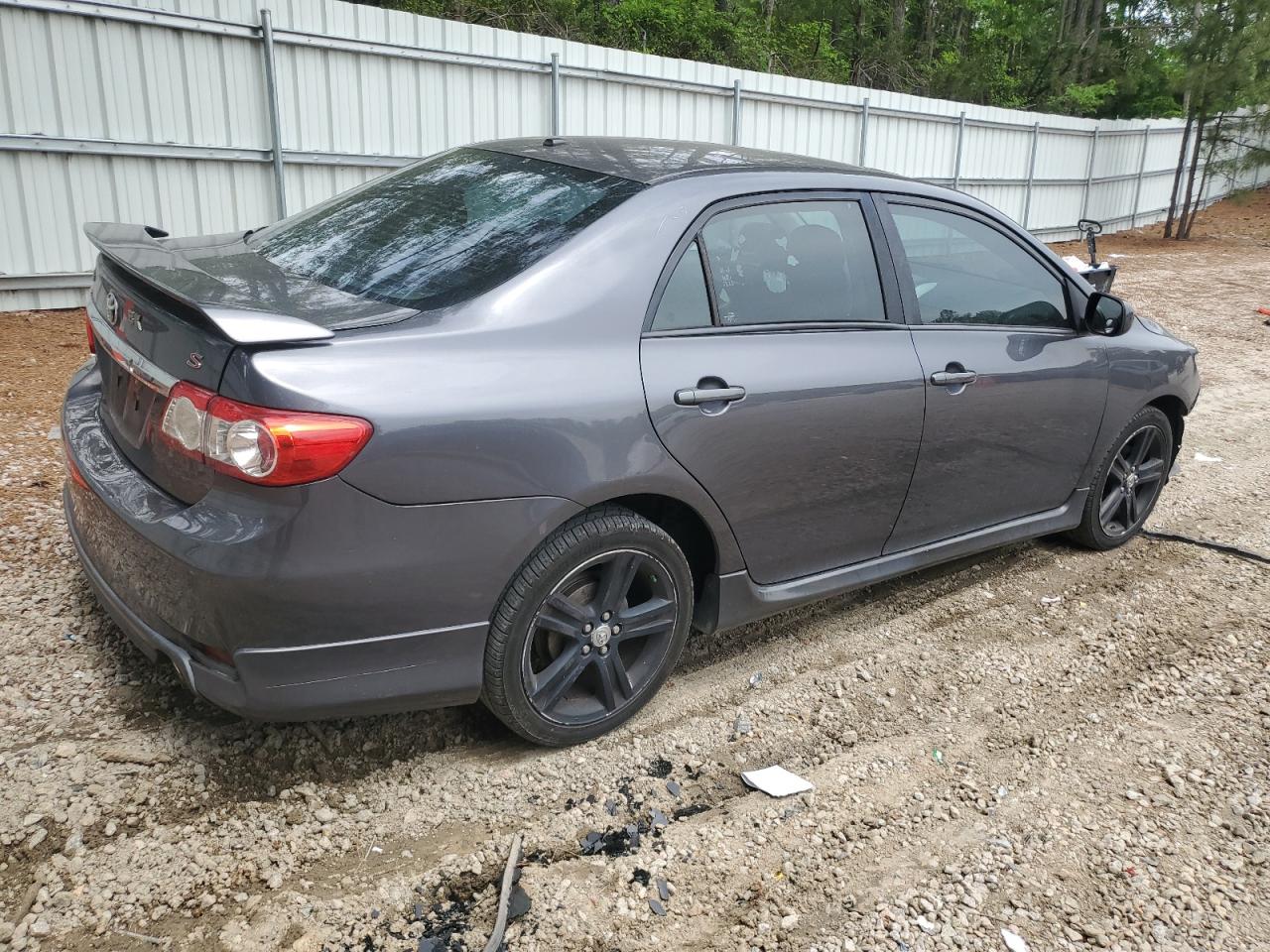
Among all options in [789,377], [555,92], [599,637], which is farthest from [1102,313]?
[555,92]

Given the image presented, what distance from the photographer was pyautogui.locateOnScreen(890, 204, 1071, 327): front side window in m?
3.76

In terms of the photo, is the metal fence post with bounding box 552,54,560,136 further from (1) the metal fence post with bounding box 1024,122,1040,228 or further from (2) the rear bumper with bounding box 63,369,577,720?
(1) the metal fence post with bounding box 1024,122,1040,228

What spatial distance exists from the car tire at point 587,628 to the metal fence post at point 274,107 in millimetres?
7154

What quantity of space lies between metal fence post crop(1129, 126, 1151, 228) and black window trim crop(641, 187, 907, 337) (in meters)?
21.8

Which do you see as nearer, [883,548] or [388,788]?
[388,788]

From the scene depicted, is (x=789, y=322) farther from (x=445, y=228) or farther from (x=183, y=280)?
(x=183, y=280)

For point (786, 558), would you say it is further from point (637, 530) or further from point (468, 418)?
point (468, 418)

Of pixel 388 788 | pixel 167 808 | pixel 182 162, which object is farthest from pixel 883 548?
pixel 182 162

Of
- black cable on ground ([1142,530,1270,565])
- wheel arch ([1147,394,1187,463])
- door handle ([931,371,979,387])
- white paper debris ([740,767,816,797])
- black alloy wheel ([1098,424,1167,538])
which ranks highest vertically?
door handle ([931,371,979,387])

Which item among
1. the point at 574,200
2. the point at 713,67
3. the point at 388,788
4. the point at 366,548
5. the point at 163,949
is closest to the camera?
the point at 163,949

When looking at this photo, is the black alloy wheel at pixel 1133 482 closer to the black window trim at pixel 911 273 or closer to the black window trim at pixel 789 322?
the black window trim at pixel 911 273

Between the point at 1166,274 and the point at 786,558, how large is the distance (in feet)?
49.4

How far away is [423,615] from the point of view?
2590mm

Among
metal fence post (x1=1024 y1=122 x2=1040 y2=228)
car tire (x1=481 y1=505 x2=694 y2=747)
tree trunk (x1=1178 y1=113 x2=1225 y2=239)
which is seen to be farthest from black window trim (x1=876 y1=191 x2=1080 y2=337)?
tree trunk (x1=1178 y1=113 x2=1225 y2=239)
